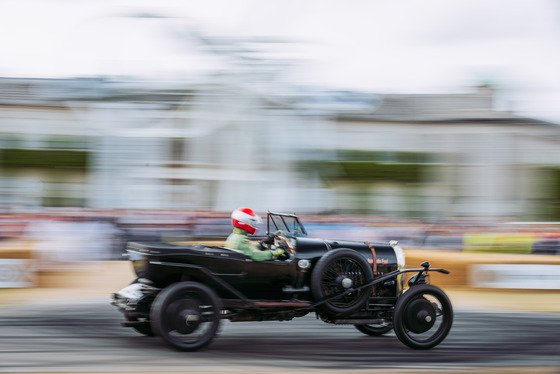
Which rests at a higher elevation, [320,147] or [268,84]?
[268,84]

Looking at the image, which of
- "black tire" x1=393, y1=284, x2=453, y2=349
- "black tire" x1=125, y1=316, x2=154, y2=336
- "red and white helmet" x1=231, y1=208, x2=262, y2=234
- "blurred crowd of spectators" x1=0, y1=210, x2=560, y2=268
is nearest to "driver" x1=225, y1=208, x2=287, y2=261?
"red and white helmet" x1=231, y1=208, x2=262, y2=234

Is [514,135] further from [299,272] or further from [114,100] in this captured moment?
[299,272]

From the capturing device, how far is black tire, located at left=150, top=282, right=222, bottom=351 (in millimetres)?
5957

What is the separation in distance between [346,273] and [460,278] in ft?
21.2

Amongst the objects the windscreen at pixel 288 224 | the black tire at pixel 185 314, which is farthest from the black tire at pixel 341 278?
the black tire at pixel 185 314

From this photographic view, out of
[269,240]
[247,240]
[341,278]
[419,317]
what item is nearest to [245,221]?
[247,240]

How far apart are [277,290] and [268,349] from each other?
0.58m

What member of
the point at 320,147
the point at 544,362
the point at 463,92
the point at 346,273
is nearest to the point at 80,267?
the point at 346,273

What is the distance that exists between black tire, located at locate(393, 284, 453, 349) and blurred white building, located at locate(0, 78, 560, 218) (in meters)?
18.5

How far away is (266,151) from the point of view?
86.3 feet

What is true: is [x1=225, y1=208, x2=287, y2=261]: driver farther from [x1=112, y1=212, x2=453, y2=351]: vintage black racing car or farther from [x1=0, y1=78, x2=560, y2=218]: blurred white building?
[x1=0, y1=78, x2=560, y2=218]: blurred white building

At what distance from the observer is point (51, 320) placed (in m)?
8.28

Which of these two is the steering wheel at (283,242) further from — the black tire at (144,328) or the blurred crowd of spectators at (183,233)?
the blurred crowd of spectators at (183,233)

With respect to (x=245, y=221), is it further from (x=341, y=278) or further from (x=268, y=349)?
(x=268, y=349)
